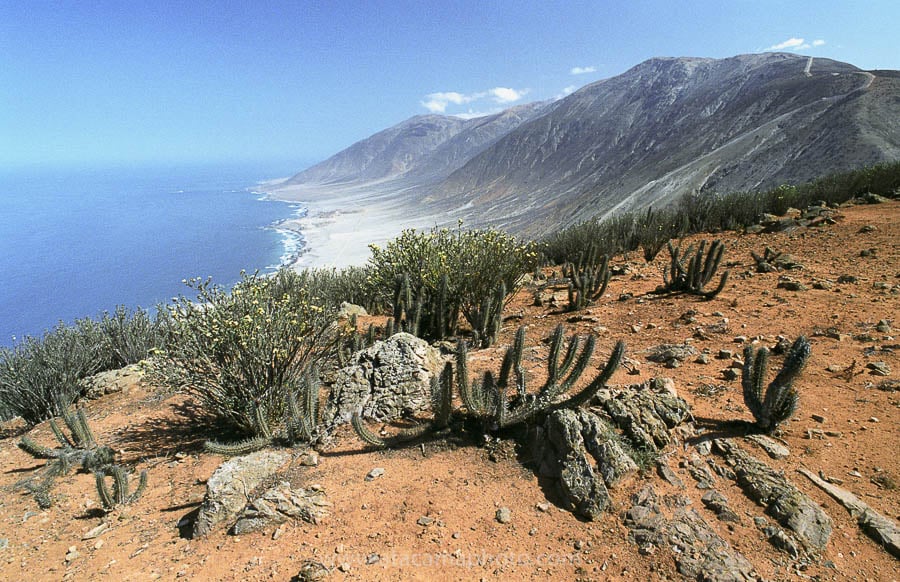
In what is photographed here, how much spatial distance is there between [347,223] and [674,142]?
6382 cm

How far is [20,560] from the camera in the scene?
9.80ft

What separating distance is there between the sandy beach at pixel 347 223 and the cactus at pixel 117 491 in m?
40.8

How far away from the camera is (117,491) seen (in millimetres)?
3477

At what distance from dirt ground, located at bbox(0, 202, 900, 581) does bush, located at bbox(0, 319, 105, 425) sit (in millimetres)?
1412

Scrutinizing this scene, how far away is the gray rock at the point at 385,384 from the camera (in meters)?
4.05

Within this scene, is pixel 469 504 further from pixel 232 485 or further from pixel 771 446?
pixel 771 446

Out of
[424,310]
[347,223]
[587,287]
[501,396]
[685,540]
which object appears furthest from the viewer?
[347,223]

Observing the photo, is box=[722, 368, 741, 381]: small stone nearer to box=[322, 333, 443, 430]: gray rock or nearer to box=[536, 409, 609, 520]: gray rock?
box=[536, 409, 609, 520]: gray rock

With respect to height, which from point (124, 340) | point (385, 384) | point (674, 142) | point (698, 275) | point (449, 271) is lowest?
point (124, 340)

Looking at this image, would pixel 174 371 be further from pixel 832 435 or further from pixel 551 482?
pixel 832 435

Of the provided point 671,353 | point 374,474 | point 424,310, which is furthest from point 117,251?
point 671,353

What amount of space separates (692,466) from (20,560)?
491 centimetres

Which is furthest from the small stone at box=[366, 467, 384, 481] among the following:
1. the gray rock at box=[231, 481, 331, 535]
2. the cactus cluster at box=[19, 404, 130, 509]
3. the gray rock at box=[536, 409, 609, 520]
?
the cactus cluster at box=[19, 404, 130, 509]

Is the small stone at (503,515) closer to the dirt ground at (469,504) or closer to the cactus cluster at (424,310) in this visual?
the dirt ground at (469,504)
